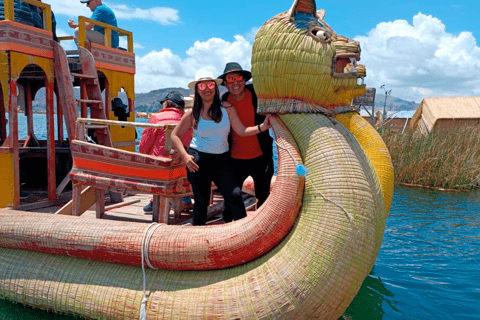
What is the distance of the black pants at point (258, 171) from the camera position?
13.8 feet

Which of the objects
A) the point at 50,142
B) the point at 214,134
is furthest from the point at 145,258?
the point at 50,142

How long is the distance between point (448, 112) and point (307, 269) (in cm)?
2065

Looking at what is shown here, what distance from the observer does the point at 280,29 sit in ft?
11.1

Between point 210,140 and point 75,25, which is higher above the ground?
point 75,25

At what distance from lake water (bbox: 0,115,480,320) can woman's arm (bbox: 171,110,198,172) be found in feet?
6.73

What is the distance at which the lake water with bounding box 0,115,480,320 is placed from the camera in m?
5.30

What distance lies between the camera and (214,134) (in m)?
4.02

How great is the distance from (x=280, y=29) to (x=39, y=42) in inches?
190

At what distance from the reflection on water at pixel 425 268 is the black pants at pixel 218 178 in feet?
6.92

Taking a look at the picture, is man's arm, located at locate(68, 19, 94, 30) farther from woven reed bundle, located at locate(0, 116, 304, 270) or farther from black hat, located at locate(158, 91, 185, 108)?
woven reed bundle, located at locate(0, 116, 304, 270)

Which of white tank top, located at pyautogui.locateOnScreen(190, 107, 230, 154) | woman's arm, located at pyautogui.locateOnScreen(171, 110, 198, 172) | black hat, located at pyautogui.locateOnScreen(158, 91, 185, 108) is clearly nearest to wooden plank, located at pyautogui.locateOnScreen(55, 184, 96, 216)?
black hat, located at pyautogui.locateOnScreen(158, 91, 185, 108)

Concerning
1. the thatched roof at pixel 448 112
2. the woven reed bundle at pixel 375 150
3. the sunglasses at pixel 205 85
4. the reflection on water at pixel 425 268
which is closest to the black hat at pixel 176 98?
the sunglasses at pixel 205 85

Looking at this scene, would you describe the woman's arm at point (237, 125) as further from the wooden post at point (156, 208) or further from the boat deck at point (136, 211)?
the boat deck at point (136, 211)

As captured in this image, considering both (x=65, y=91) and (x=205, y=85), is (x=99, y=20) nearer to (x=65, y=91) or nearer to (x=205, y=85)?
(x=65, y=91)
